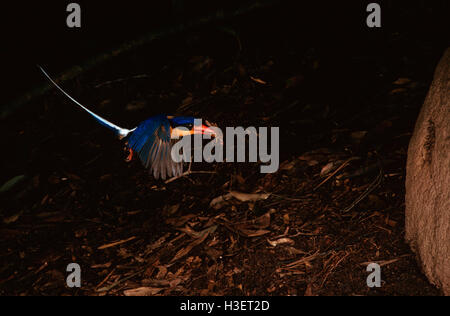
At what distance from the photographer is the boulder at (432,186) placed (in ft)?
5.65

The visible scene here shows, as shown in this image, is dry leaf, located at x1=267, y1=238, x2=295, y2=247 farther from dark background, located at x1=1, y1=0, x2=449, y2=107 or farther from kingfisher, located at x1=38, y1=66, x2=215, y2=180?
dark background, located at x1=1, y1=0, x2=449, y2=107

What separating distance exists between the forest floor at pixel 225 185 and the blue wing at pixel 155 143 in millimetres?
362

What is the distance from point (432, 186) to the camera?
182 centimetres

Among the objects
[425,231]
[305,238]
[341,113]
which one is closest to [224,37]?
[341,113]

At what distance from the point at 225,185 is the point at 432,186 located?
4.19 ft

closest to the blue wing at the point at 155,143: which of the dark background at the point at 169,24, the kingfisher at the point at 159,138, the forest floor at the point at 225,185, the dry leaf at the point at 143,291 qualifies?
the kingfisher at the point at 159,138

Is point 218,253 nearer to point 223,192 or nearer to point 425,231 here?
point 223,192

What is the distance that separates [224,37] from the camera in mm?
3859

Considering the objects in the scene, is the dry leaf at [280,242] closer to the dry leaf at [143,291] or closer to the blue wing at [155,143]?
the dry leaf at [143,291]

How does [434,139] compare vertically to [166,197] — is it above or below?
above

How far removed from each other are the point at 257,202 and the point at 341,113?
1.00 m

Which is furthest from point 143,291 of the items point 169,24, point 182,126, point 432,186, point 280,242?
point 169,24

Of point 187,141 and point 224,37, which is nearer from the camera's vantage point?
point 187,141

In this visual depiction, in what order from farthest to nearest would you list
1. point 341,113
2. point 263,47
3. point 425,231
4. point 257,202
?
point 263,47, point 341,113, point 257,202, point 425,231
